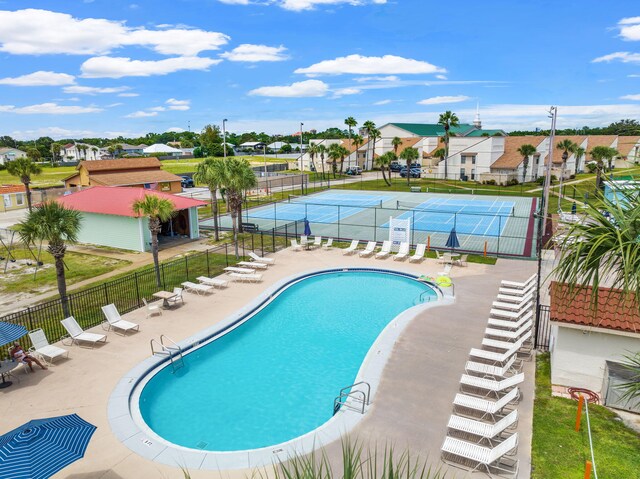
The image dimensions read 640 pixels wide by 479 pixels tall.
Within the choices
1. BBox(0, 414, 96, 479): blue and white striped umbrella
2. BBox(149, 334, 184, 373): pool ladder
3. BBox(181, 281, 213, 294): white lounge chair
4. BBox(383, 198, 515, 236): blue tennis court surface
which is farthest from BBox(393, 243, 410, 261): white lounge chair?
BBox(0, 414, 96, 479): blue and white striped umbrella

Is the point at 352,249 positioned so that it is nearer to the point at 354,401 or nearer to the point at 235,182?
the point at 235,182

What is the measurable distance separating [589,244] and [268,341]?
12269mm

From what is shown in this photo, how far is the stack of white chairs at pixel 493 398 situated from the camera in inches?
364

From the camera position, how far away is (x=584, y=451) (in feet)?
31.5

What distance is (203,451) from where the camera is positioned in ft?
32.5

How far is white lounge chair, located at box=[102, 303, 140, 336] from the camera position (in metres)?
15.9

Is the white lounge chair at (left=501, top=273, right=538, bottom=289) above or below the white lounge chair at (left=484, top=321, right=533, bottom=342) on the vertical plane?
above

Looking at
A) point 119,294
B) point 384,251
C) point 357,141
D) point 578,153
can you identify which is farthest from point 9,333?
point 578,153

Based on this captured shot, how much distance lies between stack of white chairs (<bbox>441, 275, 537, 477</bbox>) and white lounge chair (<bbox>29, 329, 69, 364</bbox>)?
38.9 ft

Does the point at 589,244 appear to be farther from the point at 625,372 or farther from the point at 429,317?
the point at 429,317

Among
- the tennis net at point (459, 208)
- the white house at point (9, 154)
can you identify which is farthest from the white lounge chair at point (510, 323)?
the white house at point (9, 154)

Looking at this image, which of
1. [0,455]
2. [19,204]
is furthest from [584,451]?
[19,204]

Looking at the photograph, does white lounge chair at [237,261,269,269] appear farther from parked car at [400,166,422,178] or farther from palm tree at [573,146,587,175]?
palm tree at [573,146,587,175]

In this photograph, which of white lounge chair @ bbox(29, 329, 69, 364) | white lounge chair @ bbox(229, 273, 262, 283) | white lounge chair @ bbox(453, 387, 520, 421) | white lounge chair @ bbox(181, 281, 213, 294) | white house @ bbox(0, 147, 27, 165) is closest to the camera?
white lounge chair @ bbox(453, 387, 520, 421)
